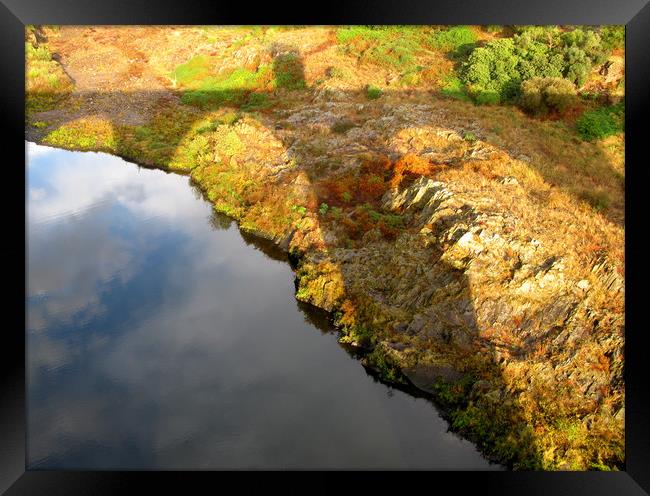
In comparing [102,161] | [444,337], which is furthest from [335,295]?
[102,161]

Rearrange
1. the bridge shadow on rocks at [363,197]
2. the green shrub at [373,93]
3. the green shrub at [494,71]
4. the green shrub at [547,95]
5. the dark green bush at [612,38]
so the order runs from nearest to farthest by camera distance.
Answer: the bridge shadow on rocks at [363,197] < the green shrub at [547,95] < the green shrub at [494,71] < the dark green bush at [612,38] < the green shrub at [373,93]

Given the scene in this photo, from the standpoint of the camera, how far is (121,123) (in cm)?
2477

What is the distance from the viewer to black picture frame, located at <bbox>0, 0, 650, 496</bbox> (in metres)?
5.11

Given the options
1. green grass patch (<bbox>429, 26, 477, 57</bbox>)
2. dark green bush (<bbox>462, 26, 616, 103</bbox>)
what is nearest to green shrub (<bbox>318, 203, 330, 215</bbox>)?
dark green bush (<bbox>462, 26, 616, 103</bbox>)

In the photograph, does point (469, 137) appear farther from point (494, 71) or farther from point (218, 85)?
point (218, 85)

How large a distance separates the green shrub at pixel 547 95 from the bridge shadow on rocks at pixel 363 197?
8.72 feet

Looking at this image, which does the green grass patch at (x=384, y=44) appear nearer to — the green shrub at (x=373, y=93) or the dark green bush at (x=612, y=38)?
the green shrub at (x=373, y=93)

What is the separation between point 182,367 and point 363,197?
8.54 m

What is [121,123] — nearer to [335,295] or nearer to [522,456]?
[335,295]

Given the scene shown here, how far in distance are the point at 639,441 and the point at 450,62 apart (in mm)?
23882

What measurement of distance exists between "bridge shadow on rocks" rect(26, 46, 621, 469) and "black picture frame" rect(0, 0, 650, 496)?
4.47m

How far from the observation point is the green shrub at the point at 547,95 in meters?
21.9
